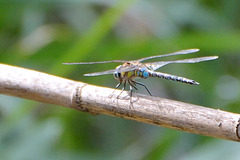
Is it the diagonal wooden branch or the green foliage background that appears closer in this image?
the diagonal wooden branch

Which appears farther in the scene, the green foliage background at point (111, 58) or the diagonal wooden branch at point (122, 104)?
the green foliage background at point (111, 58)

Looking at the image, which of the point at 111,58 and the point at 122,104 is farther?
the point at 111,58

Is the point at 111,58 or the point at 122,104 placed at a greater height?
the point at 111,58

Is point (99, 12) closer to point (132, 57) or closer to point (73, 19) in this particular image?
point (73, 19)

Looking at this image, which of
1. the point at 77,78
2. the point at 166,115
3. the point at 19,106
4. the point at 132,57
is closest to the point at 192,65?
the point at 132,57
